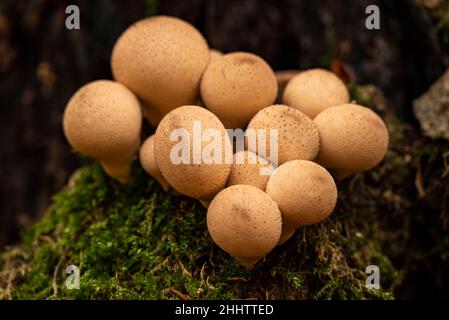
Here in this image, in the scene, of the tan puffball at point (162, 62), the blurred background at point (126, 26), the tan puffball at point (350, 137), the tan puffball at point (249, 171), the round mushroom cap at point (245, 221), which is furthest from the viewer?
the blurred background at point (126, 26)


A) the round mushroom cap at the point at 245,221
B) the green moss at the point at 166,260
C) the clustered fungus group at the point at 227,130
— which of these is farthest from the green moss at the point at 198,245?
the round mushroom cap at the point at 245,221

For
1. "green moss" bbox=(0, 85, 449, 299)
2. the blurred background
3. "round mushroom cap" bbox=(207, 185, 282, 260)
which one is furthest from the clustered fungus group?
the blurred background

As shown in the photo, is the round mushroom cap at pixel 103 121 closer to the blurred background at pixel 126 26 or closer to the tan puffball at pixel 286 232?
the tan puffball at pixel 286 232

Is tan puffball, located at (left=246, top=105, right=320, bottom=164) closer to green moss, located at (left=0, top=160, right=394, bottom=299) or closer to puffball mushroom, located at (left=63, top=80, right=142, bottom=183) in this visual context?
green moss, located at (left=0, top=160, right=394, bottom=299)

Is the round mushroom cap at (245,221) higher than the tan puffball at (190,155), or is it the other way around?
the tan puffball at (190,155)

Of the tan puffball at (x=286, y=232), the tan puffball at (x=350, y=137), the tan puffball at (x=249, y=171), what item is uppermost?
the tan puffball at (x=350, y=137)

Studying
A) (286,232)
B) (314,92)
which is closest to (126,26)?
(314,92)
